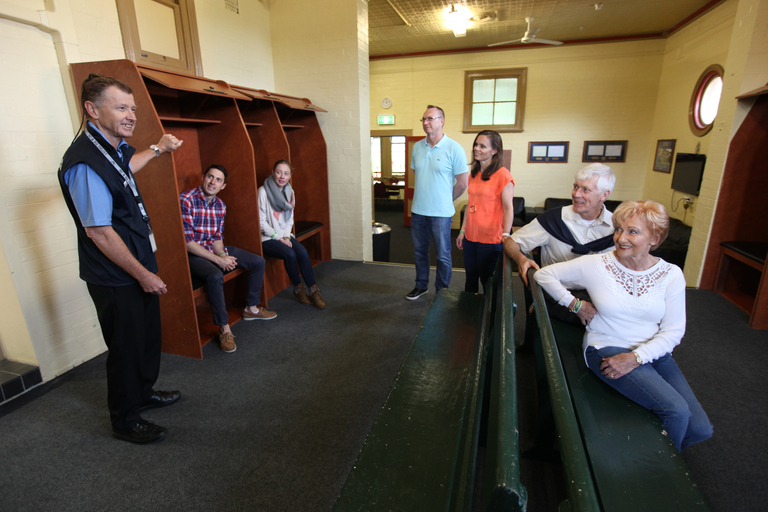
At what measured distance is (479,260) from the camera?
301 cm

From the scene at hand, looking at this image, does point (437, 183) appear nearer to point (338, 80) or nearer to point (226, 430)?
point (338, 80)

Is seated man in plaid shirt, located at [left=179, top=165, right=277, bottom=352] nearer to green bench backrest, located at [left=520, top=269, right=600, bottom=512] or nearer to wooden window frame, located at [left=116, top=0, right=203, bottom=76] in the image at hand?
wooden window frame, located at [left=116, top=0, right=203, bottom=76]

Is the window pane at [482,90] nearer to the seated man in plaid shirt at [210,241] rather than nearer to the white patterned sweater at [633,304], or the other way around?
the seated man in plaid shirt at [210,241]

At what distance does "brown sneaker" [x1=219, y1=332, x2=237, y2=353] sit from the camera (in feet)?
9.53

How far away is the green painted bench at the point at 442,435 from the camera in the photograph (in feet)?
3.29

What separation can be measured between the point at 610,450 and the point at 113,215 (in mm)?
2276

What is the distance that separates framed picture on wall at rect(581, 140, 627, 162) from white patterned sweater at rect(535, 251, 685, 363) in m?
6.43

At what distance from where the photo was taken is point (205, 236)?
10.0ft

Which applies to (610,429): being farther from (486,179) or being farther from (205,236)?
(205,236)

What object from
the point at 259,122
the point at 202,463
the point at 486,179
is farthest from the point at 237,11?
the point at 202,463

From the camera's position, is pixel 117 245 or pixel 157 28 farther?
pixel 157 28

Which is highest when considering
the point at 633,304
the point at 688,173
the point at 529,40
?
the point at 529,40

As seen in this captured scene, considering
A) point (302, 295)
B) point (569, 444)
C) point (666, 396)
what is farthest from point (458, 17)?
point (569, 444)

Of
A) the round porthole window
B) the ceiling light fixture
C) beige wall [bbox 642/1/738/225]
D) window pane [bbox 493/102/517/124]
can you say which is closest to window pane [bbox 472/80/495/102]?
window pane [bbox 493/102/517/124]
